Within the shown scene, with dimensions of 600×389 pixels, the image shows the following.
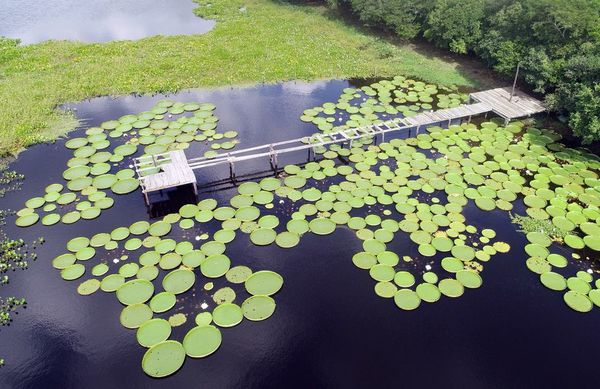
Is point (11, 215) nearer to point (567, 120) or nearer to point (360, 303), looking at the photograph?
point (360, 303)

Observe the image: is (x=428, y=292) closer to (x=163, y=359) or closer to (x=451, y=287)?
(x=451, y=287)

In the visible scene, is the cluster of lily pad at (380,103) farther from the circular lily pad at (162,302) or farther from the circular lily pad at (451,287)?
the circular lily pad at (162,302)

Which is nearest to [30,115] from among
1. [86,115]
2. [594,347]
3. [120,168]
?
[86,115]

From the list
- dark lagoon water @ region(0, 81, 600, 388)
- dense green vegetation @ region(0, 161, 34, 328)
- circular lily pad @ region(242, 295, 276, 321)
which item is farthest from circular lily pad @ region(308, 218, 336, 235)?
dense green vegetation @ region(0, 161, 34, 328)

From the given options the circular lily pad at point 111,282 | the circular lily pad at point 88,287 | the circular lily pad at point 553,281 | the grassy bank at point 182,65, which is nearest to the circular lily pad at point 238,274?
the circular lily pad at point 111,282

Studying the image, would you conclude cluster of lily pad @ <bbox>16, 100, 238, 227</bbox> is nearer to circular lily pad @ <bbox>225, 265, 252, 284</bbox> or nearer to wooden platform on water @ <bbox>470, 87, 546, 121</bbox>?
circular lily pad @ <bbox>225, 265, 252, 284</bbox>

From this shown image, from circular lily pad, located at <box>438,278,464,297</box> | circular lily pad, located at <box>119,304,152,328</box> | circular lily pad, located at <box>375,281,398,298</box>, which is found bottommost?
circular lily pad, located at <box>438,278,464,297</box>
